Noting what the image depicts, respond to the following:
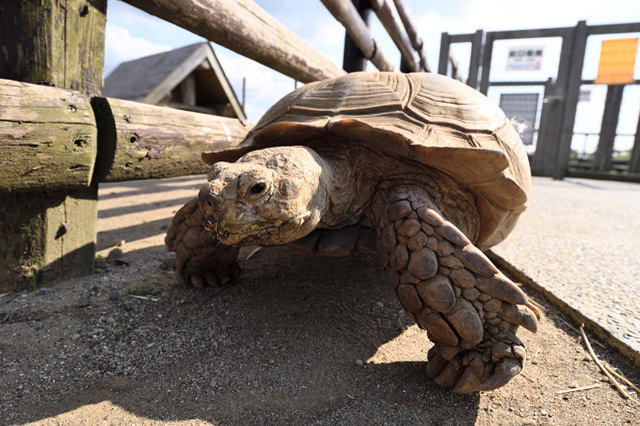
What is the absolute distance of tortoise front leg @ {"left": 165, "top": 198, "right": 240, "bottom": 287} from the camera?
6.81ft

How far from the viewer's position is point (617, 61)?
11.5m

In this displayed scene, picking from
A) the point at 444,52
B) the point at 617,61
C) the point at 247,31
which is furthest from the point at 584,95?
the point at 247,31

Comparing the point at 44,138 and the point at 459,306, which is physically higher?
the point at 44,138

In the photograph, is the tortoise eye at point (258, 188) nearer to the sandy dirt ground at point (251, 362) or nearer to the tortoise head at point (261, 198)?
the tortoise head at point (261, 198)

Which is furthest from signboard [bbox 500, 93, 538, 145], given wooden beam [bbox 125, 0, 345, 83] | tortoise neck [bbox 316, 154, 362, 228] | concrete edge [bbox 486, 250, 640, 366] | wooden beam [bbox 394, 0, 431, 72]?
tortoise neck [bbox 316, 154, 362, 228]

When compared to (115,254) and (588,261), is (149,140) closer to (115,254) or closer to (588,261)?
(115,254)

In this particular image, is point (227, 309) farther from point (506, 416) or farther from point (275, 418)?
point (506, 416)

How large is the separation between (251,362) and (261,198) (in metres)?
0.71

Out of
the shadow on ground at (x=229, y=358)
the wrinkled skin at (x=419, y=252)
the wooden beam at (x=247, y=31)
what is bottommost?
the shadow on ground at (x=229, y=358)

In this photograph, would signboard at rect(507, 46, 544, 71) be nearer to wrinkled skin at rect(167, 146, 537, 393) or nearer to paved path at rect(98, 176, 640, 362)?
paved path at rect(98, 176, 640, 362)

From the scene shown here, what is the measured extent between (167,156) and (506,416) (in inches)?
91.2

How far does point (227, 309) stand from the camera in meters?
1.96

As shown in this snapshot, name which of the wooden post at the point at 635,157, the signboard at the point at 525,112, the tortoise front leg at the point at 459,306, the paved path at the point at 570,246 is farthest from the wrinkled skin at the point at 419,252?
the wooden post at the point at 635,157

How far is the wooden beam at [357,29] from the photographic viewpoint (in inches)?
137
